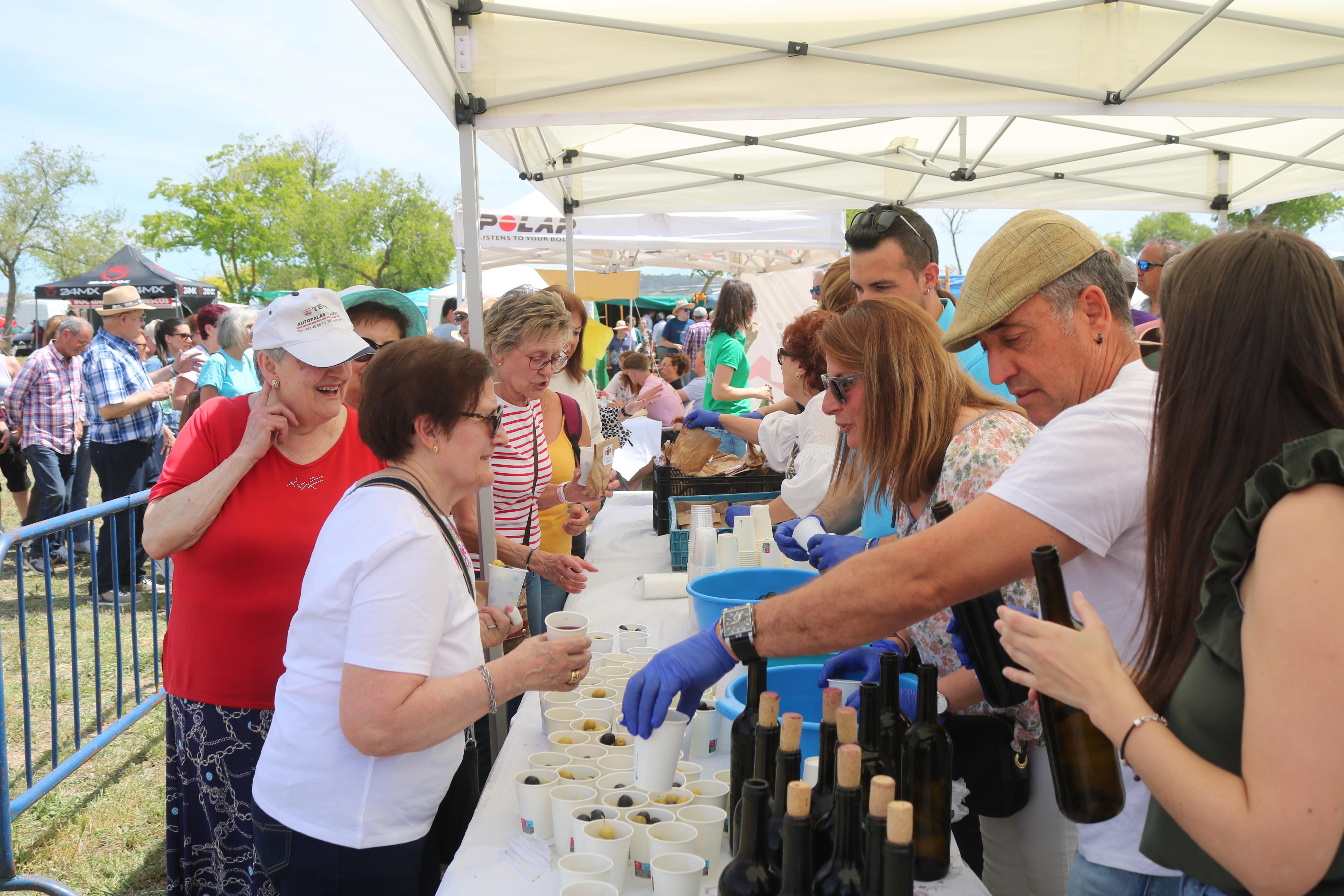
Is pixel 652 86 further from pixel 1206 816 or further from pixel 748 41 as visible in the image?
pixel 1206 816

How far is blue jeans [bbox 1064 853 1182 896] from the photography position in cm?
125

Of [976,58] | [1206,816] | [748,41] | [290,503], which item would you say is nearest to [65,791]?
[290,503]

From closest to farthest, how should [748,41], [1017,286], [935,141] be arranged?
[1017,286] < [748,41] < [935,141]

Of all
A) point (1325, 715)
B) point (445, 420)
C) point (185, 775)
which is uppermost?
point (445, 420)

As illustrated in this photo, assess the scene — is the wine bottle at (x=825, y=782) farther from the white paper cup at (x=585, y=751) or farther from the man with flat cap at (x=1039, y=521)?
the white paper cup at (x=585, y=751)

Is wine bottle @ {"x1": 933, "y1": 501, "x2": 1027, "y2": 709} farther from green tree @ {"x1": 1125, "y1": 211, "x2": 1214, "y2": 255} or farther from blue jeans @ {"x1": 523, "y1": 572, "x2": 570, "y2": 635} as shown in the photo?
green tree @ {"x1": 1125, "y1": 211, "x2": 1214, "y2": 255}

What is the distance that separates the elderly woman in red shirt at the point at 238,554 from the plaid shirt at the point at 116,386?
5238 millimetres

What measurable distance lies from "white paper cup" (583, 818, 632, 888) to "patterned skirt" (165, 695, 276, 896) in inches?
49.6

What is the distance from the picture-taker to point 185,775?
2373 millimetres

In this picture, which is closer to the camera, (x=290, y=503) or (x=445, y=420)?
(x=445, y=420)

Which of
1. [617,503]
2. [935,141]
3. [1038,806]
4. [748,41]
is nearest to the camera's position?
[1038,806]

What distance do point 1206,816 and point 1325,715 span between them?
17 cm

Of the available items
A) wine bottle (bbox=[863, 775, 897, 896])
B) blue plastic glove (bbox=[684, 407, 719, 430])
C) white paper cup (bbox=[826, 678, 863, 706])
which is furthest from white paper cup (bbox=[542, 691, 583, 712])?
blue plastic glove (bbox=[684, 407, 719, 430])

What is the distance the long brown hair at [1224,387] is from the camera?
1.02 m
